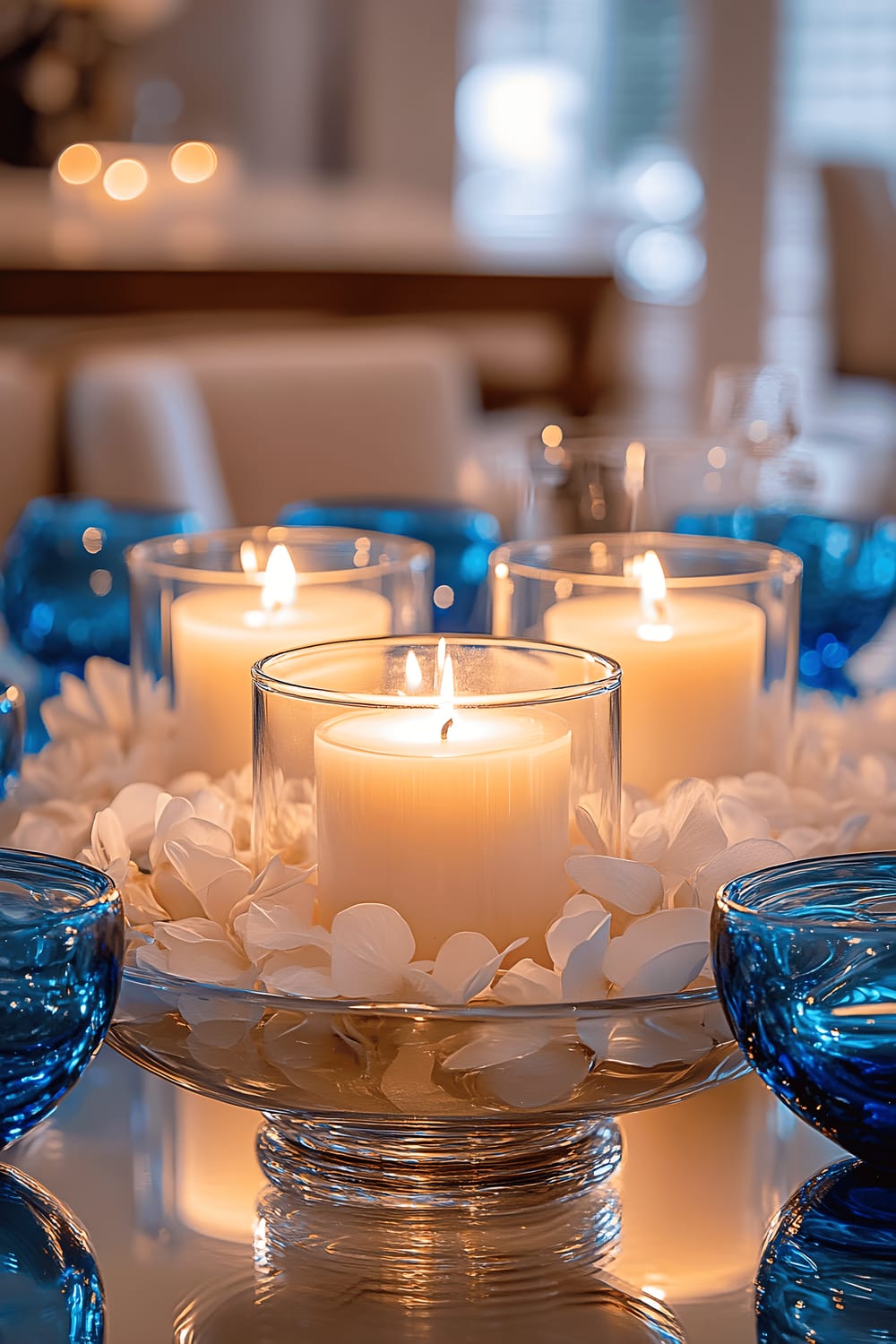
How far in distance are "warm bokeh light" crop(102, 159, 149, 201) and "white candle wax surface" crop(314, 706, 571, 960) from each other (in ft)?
12.4

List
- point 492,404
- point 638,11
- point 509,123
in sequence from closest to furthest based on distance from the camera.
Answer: point 492,404, point 638,11, point 509,123

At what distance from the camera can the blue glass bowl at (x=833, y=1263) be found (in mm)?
344

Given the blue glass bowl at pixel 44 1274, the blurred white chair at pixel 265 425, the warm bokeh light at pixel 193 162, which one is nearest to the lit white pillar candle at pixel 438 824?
the blue glass bowl at pixel 44 1274

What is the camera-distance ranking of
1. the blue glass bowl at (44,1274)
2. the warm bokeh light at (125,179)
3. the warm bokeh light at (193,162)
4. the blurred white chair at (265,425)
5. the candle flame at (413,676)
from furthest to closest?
the warm bokeh light at (193,162)
the warm bokeh light at (125,179)
the blurred white chair at (265,425)
the candle flame at (413,676)
the blue glass bowl at (44,1274)

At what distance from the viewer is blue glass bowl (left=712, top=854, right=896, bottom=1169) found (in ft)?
1.18

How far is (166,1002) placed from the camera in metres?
0.39

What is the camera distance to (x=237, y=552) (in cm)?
66

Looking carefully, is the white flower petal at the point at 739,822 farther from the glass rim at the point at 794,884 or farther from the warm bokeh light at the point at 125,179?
the warm bokeh light at the point at 125,179

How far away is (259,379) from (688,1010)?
1.50m

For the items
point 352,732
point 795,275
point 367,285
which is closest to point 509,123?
point 795,275

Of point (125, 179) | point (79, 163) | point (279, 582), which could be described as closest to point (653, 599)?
point (279, 582)

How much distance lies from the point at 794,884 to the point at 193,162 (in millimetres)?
4488

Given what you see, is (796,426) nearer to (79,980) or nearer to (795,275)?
(79,980)

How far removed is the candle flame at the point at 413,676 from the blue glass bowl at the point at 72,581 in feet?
1.38
